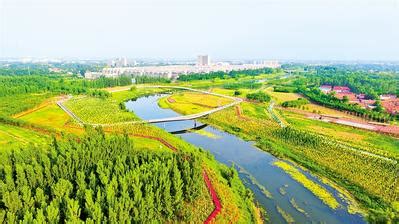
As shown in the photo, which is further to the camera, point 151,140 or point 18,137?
point 151,140

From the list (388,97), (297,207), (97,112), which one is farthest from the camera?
(388,97)

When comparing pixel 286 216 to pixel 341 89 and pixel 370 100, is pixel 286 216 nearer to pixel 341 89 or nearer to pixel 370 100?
pixel 370 100

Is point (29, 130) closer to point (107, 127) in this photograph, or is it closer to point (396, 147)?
point (107, 127)

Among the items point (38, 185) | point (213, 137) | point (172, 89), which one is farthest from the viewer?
point (172, 89)

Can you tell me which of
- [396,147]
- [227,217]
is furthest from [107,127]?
[396,147]

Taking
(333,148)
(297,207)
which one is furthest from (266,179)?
(333,148)

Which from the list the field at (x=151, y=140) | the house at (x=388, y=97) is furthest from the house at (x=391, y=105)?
the field at (x=151, y=140)

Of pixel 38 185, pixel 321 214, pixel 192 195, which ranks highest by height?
pixel 38 185
